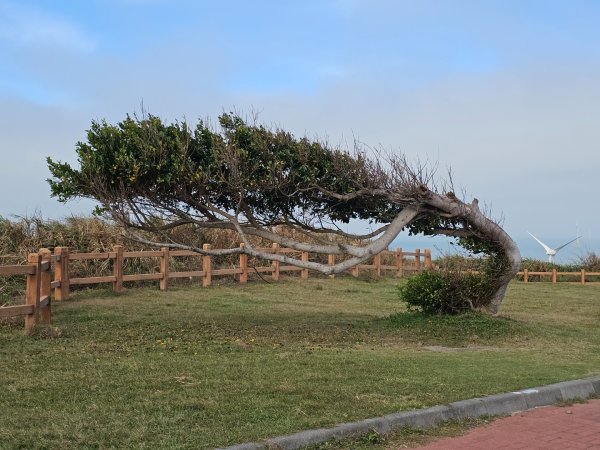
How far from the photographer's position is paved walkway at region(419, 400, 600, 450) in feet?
20.5

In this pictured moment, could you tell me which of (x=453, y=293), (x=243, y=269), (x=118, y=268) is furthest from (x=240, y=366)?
(x=243, y=269)

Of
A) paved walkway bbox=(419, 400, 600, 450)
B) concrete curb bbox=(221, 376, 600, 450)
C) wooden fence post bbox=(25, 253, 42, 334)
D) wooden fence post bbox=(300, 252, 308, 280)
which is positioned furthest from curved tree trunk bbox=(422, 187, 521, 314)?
wooden fence post bbox=(300, 252, 308, 280)

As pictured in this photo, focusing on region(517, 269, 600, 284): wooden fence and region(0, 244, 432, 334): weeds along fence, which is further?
region(517, 269, 600, 284): wooden fence

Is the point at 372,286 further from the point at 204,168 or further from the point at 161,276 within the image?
the point at 204,168

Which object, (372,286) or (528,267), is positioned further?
(528,267)

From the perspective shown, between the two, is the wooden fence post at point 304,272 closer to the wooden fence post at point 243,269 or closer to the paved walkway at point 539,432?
the wooden fence post at point 243,269

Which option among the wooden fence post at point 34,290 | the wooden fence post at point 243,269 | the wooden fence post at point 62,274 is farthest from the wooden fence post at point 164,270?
the wooden fence post at point 34,290

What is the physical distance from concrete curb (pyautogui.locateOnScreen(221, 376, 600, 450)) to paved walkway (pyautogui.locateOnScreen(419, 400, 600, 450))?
0.53ft

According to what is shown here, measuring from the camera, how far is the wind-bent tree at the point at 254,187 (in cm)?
1236

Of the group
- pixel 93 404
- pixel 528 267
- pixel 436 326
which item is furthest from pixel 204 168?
pixel 528 267

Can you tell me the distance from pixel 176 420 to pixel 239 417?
59cm

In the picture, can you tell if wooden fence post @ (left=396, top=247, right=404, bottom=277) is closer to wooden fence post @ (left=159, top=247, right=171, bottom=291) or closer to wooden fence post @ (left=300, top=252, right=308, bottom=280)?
wooden fence post @ (left=300, top=252, right=308, bottom=280)

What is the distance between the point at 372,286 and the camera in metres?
26.8

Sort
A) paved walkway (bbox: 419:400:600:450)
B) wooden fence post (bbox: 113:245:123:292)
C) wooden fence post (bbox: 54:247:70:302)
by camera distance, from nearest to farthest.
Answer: paved walkway (bbox: 419:400:600:450) → wooden fence post (bbox: 54:247:70:302) → wooden fence post (bbox: 113:245:123:292)
